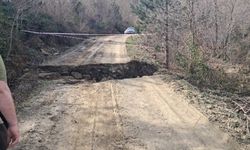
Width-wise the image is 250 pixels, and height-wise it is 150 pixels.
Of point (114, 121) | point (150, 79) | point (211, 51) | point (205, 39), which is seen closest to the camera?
point (114, 121)

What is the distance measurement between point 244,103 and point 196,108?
2.20 metres

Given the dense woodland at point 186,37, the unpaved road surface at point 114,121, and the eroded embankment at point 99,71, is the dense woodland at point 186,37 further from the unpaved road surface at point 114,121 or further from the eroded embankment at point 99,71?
the unpaved road surface at point 114,121

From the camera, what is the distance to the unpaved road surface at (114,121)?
6.67 m

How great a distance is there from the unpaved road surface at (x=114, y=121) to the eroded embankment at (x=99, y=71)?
8.19ft

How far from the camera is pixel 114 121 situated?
791 centimetres

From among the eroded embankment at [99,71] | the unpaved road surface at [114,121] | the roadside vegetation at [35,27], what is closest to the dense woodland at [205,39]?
the eroded embankment at [99,71]

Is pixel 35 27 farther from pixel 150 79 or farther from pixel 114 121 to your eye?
pixel 114 121

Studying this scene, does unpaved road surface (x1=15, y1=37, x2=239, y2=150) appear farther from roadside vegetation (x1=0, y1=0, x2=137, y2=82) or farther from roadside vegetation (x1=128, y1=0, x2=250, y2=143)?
roadside vegetation (x1=0, y1=0, x2=137, y2=82)

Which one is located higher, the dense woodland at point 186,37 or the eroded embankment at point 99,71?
the dense woodland at point 186,37

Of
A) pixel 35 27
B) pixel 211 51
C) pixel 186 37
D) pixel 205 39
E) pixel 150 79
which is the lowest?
pixel 150 79

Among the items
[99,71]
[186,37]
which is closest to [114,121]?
[99,71]

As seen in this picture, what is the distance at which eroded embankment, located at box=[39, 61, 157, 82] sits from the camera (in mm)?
13914

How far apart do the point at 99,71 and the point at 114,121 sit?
695 cm

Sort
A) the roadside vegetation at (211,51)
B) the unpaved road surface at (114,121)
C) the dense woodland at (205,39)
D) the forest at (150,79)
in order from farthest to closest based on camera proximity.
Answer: the dense woodland at (205,39) < the roadside vegetation at (211,51) < the forest at (150,79) < the unpaved road surface at (114,121)
